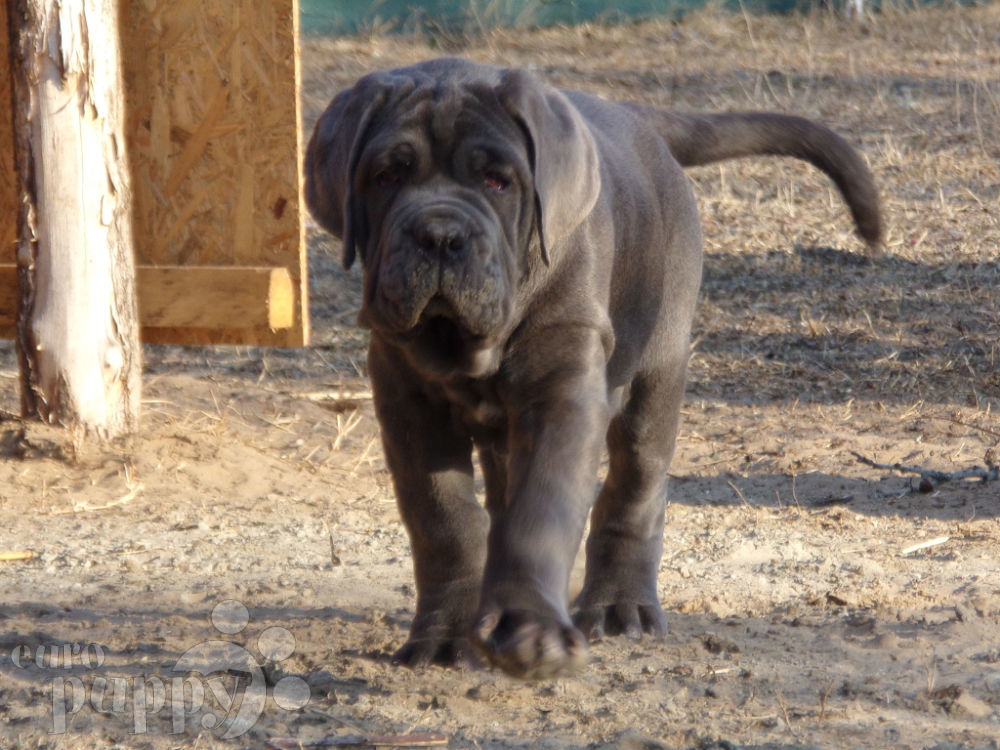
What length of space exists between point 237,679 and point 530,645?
0.99m

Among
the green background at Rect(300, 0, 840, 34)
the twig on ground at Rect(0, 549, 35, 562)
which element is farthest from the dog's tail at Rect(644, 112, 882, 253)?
the green background at Rect(300, 0, 840, 34)

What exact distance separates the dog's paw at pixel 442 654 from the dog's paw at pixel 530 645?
67 cm

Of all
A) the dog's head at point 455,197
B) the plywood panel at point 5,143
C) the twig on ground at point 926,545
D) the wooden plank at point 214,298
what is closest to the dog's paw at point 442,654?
the dog's head at point 455,197

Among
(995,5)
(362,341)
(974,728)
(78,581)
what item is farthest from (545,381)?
(995,5)

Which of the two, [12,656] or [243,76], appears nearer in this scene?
[12,656]

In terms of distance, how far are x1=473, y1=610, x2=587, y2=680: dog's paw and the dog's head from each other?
2.36 feet

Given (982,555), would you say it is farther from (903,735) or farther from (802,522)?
(903,735)

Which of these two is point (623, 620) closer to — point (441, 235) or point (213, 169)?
point (441, 235)

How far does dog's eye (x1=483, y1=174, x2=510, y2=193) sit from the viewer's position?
3.49 metres

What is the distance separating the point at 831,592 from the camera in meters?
4.49

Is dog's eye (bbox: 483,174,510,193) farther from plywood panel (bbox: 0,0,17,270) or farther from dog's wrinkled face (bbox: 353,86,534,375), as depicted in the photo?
plywood panel (bbox: 0,0,17,270)

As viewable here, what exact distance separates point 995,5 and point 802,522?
9.91m

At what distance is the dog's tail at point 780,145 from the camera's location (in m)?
4.77

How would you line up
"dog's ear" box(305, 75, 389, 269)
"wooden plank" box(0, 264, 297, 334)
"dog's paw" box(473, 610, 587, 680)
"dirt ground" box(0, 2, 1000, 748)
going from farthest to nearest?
"wooden plank" box(0, 264, 297, 334)
"dog's ear" box(305, 75, 389, 269)
"dirt ground" box(0, 2, 1000, 748)
"dog's paw" box(473, 610, 587, 680)
